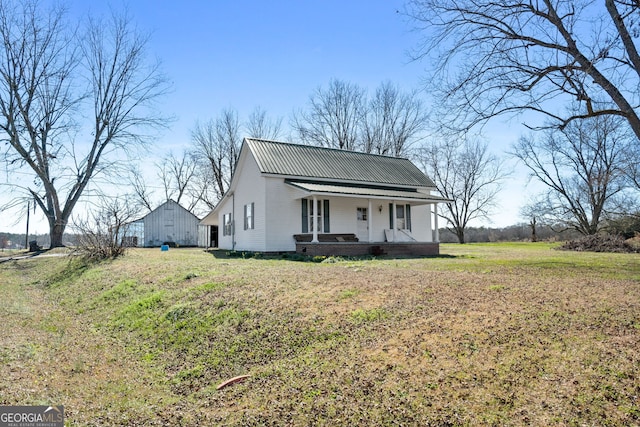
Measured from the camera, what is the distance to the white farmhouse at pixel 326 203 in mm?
18984

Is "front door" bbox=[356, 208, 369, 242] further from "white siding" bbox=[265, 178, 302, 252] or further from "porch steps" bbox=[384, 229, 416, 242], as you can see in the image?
"white siding" bbox=[265, 178, 302, 252]

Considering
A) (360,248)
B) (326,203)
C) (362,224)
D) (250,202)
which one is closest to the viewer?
(360,248)

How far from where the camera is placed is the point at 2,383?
536 cm

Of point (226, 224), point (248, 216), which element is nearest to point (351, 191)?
point (248, 216)

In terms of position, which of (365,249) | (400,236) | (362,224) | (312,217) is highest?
(312,217)

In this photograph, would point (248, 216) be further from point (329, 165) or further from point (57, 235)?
point (57, 235)

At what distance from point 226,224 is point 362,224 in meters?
8.84

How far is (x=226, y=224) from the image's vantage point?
2567 centimetres

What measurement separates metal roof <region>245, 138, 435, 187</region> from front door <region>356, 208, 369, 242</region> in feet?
5.27

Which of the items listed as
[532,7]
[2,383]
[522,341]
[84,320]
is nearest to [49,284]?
[84,320]

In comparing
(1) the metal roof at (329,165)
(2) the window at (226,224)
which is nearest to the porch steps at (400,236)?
(1) the metal roof at (329,165)

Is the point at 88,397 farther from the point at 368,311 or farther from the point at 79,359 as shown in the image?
the point at 368,311

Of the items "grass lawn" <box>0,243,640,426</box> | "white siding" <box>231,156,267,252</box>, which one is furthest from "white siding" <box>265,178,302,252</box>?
"grass lawn" <box>0,243,640,426</box>

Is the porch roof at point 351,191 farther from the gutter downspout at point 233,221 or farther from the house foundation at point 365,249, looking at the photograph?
the gutter downspout at point 233,221
